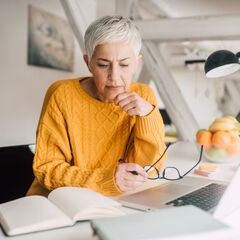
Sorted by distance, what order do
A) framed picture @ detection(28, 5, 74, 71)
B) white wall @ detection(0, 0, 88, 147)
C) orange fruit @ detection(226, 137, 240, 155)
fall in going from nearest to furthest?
orange fruit @ detection(226, 137, 240, 155), white wall @ detection(0, 0, 88, 147), framed picture @ detection(28, 5, 74, 71)

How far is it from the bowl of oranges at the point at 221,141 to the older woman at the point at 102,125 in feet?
1.37

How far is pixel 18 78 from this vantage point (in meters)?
2.12

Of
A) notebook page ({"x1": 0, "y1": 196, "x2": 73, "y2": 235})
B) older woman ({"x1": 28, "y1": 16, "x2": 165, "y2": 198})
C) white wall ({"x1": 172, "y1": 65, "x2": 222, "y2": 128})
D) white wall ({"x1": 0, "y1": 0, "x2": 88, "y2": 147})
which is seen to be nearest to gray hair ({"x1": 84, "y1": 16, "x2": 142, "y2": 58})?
older woman ({"x1": 28, "y1": 16, "x2": 165, "y2": 198})

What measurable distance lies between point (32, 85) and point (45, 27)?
0.39 meters

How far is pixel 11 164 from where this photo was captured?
1.27 m

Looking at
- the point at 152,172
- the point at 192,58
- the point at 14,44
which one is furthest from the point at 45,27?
the point at 192,58

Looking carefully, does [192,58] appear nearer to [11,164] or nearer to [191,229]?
[11,164]

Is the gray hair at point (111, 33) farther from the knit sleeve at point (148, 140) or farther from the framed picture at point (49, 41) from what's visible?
the framed picture at point (49, 41)

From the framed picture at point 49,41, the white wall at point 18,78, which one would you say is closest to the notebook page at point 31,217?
the white wall at point 18,78

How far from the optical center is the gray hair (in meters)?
0.99

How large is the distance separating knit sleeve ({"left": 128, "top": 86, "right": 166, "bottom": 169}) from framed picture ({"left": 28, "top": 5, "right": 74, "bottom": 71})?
1305mm

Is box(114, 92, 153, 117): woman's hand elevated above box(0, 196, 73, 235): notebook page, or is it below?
above

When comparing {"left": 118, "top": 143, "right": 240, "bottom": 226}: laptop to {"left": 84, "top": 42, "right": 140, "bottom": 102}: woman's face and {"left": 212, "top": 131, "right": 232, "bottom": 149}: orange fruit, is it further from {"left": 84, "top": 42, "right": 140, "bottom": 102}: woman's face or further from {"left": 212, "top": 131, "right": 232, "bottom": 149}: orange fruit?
{"left": 212, "top": 131, "right": 232, "bottom": 149}: orange fruit

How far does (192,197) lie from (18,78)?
156 centimetres
